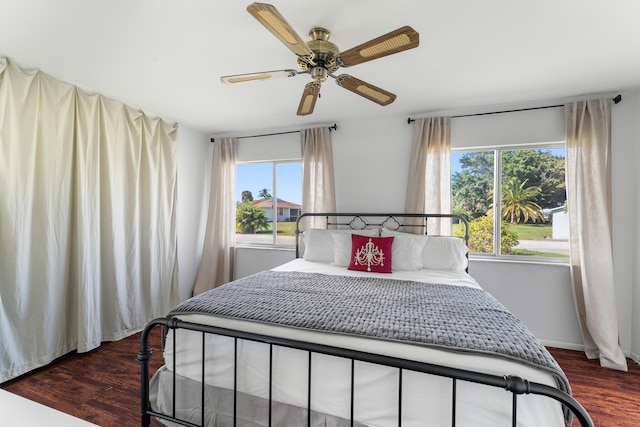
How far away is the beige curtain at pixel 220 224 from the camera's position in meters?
3.76

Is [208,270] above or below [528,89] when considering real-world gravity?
below

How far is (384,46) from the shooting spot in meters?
→ 1.38

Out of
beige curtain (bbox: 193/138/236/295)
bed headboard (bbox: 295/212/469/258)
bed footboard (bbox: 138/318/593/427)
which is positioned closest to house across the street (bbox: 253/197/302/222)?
bed headboard (bbox: 295/212/469/258)

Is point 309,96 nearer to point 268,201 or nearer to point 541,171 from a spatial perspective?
point 268,201

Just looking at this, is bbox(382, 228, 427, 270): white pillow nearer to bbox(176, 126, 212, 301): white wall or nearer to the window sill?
the window sill

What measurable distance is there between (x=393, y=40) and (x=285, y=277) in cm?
168

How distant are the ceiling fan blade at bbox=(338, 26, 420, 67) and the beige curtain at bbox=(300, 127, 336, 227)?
178cm

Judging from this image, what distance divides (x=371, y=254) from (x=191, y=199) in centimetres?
259

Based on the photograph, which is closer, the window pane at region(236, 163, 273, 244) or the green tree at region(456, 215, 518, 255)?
the green tree at region(456, 215, 518, 255)

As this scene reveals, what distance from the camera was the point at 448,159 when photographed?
117 inches

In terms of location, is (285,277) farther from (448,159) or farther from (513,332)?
(448,159)

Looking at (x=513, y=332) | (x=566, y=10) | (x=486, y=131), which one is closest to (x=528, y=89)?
(x=486, y=131)

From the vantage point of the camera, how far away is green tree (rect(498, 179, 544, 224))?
9.46 ft

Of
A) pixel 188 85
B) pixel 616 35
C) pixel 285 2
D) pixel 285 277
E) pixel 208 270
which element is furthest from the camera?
pixel 208 270
